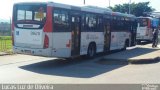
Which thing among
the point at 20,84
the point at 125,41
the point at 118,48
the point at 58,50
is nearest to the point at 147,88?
the point at 20,84

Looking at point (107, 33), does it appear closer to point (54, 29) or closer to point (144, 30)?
point (54, 29)

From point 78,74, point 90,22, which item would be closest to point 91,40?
point 90,22

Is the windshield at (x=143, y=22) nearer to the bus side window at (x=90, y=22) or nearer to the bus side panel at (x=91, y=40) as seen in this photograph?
the bus side panel at (x=91, y=40)

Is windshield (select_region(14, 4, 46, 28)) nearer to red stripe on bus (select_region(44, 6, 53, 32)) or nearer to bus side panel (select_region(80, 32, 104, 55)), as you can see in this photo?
red stripe on bus (select_region(44, 6, 53, 32))

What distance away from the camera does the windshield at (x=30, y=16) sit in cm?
1509

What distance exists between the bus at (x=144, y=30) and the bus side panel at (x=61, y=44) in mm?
20953

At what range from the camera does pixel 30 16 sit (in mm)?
15375

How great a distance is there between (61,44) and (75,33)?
5.50 ft

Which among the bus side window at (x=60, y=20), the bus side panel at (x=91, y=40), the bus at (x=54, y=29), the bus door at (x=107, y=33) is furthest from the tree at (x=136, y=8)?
the bus side window at (x=60, y=20)

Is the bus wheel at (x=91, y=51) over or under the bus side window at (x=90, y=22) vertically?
under

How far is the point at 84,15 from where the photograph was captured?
1820 centimetres

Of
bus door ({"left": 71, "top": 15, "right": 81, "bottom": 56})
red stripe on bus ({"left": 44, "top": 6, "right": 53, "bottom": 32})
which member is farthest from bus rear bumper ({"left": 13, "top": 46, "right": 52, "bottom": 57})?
bus door ({"left": 71, "top": 15, "right": 81, "bottom": 56})

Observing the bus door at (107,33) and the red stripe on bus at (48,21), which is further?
the bus door at (107,33)

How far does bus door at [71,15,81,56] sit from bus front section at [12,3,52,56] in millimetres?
2164
